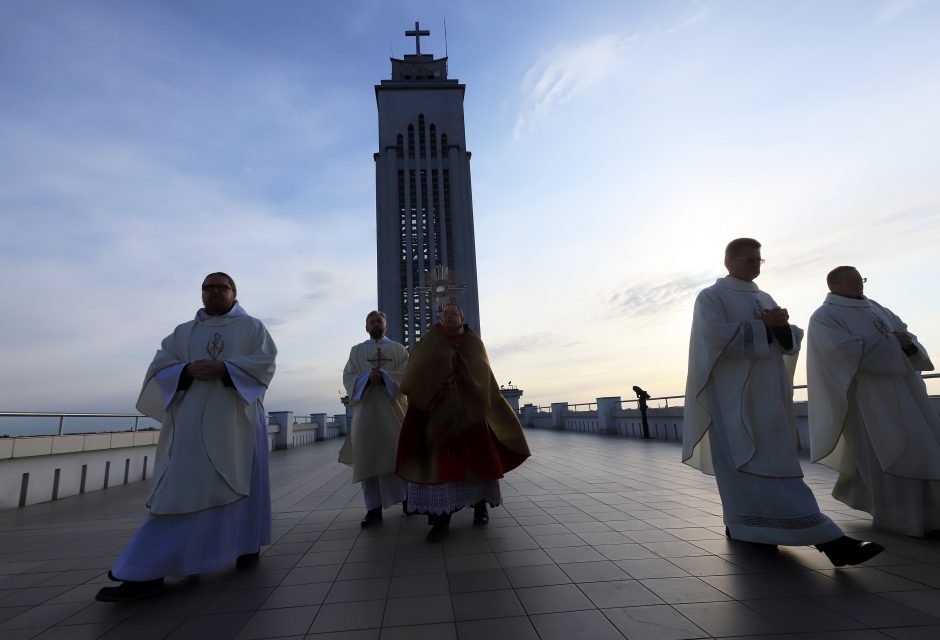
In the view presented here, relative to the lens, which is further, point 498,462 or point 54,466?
point 54,466

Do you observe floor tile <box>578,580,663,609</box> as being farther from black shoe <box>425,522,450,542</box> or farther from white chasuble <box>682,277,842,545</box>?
black shoe <box>425,522,450,542</box>

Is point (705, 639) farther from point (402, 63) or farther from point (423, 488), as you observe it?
point (402, 63)

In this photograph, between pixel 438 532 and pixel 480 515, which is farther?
pixel 480 515

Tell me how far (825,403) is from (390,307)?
4313 cm

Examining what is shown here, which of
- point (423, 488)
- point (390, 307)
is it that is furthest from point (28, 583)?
point (390, 307)

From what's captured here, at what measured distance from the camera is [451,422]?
Answer: 4.20 meters

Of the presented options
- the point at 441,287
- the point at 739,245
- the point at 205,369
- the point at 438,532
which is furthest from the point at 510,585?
the point at 441,287

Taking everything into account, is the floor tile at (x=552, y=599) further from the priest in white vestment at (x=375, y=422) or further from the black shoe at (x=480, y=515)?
the priest in white vestment at (x=375, y=422)

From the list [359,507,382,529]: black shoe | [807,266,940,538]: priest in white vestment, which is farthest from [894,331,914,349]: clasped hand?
[359,507,382,529]: black shoe

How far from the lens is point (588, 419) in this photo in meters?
19.7

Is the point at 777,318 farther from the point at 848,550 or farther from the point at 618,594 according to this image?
the point at 618,594

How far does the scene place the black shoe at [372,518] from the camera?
467cm

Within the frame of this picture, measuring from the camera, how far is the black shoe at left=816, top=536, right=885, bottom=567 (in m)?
2.76

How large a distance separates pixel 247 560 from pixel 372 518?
1.49m
